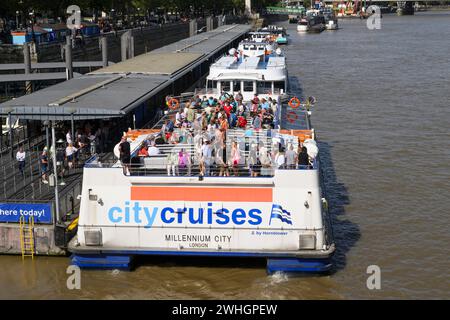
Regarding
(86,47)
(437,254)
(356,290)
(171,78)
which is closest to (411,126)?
(171,78)

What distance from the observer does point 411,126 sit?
40812 mm

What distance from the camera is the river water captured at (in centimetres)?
1853

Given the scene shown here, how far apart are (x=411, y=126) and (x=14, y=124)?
22.1 meters

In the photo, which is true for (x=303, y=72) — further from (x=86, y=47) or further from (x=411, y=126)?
(x=411, y=126)

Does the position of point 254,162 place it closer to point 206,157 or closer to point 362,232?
point 206,157

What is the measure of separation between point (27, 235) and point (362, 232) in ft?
34.6

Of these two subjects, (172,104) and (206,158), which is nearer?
(206,158)

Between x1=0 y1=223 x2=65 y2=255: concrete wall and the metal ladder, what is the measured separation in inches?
4.2

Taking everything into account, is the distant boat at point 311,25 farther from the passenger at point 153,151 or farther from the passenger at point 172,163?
the passenger at point 172,163

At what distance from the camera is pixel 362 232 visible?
23391 millimetres

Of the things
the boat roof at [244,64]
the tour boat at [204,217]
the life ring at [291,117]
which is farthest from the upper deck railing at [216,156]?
the boat roof at [244,64]

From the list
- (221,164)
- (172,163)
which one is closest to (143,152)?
(172,163)

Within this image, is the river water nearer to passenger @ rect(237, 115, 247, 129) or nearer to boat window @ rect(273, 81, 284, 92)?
boat window @ rect(273, 81, 284, 92)
